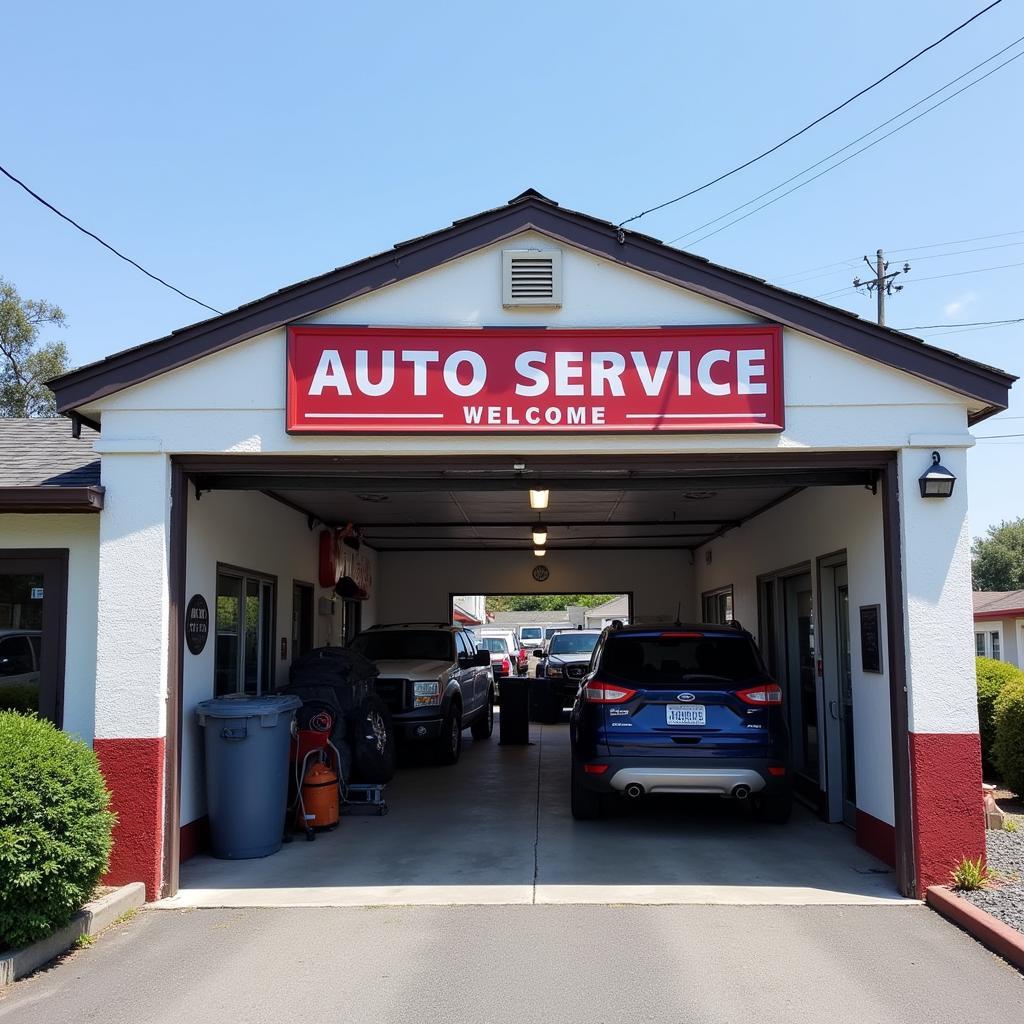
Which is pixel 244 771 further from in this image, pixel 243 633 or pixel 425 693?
pixel 425 693

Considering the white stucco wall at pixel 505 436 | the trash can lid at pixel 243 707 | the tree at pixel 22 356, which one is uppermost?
the tree at pixel 22 356

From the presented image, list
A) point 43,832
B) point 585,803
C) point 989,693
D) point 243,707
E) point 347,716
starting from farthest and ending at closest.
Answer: point 989,693, point 347,716, point 585,803, point 243,707, point 43,832

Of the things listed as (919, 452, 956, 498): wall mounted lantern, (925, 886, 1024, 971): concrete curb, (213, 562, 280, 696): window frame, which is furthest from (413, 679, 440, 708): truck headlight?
(919, 452, 956, 498): wall mounted lantern

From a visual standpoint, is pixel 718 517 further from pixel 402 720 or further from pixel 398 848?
pixel 398 848

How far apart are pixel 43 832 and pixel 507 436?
3.86 m

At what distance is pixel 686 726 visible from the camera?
809 centimetres

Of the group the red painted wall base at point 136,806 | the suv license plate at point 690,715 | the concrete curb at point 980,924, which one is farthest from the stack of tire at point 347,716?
the concrete curb at point 980,924

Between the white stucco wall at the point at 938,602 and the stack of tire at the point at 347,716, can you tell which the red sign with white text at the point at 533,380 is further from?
the stack of tire at the point at 347,716

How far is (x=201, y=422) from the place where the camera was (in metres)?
7.17

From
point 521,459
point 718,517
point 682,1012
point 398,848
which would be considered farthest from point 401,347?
point 718,517

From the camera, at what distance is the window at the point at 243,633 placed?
916 cm

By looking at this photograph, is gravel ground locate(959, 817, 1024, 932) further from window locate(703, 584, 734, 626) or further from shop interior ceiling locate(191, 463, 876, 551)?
window locate(703, 584, 734, 626)

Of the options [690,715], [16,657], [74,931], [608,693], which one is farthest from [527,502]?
[74,931]

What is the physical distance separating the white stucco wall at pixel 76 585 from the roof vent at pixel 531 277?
3.63 meters
